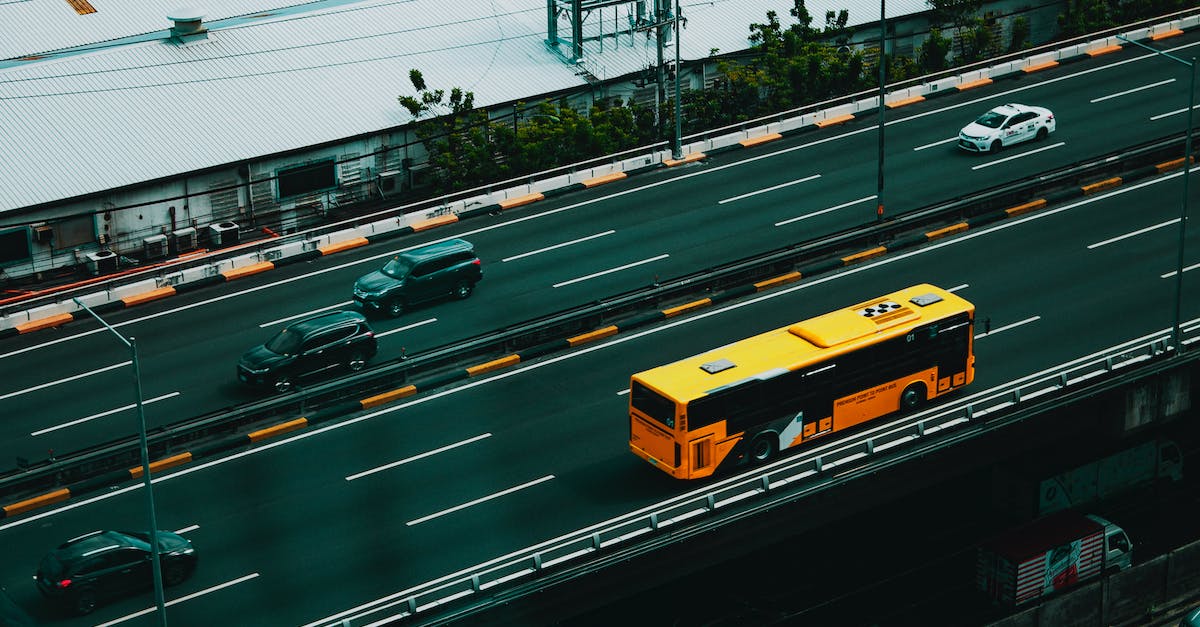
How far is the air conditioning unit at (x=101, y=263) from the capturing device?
2559 inches

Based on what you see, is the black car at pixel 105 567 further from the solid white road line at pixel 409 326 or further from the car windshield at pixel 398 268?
the car windshield at pixel 398 268

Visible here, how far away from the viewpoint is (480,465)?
45.5 m

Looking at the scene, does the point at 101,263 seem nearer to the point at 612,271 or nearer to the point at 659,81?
the point at 612,271

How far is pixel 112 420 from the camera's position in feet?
164

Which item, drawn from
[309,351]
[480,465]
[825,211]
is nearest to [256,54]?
[309,351]

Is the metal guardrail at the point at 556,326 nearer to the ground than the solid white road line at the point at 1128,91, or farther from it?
nearer to the ground

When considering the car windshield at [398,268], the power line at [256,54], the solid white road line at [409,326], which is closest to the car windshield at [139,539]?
the solid white road line at [409,326]

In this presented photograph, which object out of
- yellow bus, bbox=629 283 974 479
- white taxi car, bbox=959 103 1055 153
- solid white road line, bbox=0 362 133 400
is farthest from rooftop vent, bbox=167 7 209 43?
yellow bus, bbox=629 283 974 479

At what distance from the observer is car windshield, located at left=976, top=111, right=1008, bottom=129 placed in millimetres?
67188

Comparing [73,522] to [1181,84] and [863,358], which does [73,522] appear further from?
[1181,84]

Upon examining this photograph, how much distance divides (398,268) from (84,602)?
1985 centimetres

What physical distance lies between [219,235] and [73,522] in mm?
25086

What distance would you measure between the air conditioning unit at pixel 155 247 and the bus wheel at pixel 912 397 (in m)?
33.2

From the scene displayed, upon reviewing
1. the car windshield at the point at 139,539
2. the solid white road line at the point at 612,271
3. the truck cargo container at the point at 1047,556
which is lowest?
the truck cargo container at the point at 1047,556
